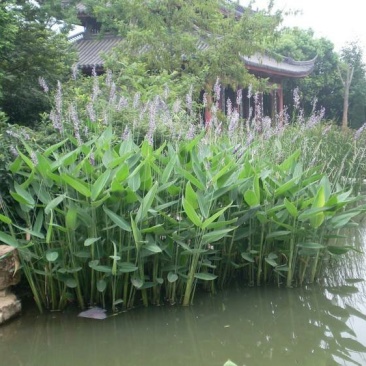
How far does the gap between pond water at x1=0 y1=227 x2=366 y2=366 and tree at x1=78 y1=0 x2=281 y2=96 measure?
5788mm

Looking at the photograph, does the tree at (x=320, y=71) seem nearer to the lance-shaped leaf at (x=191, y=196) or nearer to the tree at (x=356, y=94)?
the tree at (x=356, y=94)

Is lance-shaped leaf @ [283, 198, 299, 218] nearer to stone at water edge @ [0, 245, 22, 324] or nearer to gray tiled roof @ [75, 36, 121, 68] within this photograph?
stone at water edge @ [0, 245, 22, 324]

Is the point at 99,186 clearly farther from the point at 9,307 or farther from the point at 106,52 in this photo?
the point at 106,52

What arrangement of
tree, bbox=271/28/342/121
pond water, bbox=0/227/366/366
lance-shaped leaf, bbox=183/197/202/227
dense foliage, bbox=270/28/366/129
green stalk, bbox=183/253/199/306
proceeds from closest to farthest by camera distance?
1. pond water, bbox=0/227/366/366
2. lance-shaped leaf, bbox=183/197/202/227
3. green stalk, bbox=183/253/199/306
4. tree, bbox=271/28/342/121
5. dense foliage, bbox=270/28/366/129

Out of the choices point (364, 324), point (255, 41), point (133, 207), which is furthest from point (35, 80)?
point (255, 41)

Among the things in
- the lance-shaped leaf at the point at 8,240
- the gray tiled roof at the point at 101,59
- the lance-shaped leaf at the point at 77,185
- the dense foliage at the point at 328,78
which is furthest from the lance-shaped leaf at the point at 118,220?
the dense foliage at the point at 328,78

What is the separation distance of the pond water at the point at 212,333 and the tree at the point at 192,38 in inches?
228

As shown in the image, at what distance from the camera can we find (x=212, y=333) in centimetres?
263

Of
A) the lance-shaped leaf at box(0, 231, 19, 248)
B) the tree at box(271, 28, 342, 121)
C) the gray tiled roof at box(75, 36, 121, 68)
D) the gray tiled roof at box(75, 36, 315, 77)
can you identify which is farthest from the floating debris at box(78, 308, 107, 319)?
the tree at box(271, 28, 342, 121)

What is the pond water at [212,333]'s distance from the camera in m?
2.35

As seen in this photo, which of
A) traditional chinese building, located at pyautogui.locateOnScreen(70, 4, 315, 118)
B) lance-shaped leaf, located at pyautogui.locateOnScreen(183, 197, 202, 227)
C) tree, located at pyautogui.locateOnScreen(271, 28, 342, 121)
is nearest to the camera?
lance-shaped leaf, located at pyautogui.locateOnScreen(183, 197, 202, 227)

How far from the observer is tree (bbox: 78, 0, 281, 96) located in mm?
8461

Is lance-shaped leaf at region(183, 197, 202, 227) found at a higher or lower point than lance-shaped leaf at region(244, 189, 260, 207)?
higher

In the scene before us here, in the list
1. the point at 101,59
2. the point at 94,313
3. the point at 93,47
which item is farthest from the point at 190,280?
the point at 93,47
